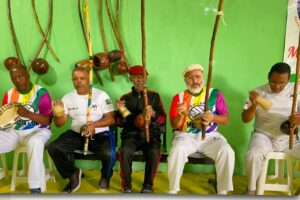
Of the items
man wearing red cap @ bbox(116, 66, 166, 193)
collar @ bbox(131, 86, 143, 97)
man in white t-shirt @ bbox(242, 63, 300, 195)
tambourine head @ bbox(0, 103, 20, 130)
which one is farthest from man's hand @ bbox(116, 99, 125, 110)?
man in white t-shirt @ bbox(242, 63, 300, 195)

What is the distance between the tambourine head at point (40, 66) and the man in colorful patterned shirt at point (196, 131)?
0.89m

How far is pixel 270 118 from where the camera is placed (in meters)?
2.29

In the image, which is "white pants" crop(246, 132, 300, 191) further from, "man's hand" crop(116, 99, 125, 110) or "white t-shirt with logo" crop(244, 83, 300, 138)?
"man's hand" crop(116, 99, 125, 110)

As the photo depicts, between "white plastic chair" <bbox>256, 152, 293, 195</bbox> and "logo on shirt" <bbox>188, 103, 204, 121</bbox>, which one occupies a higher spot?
"logo on shirt" <bbox>188, 103, 204, 121</bbox>

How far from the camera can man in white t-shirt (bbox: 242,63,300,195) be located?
7.30 feet

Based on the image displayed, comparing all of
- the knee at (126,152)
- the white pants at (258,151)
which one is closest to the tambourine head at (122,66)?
the knee at (126,152)

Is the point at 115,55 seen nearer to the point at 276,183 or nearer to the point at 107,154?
the point at 107,154

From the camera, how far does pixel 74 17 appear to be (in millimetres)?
2303

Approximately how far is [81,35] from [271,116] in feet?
4.57

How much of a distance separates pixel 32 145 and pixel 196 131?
1.11 metres

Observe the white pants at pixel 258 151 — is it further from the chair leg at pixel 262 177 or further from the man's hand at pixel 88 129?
the man's hand at pixel 88 129

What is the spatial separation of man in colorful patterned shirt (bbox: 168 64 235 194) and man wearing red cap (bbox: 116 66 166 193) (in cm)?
11

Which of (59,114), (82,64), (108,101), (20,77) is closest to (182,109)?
(108,101)

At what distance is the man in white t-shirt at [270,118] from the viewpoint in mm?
2225
